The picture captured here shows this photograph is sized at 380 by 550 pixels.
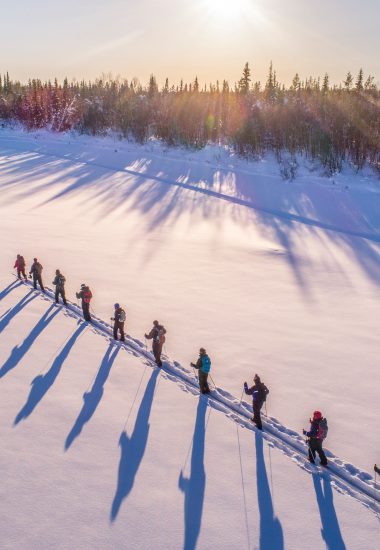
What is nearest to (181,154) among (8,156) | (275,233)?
(8,156)

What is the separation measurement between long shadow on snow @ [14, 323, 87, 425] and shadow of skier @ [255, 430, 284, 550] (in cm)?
469

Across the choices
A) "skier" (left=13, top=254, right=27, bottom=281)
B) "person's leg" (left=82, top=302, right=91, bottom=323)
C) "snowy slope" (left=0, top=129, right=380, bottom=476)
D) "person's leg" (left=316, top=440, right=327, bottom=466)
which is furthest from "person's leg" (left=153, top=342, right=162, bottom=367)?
"skier" (left=13, top=254, right=27, bottom=281)

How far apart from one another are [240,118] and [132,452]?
151 ft

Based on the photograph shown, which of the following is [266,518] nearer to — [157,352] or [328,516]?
[328,516]

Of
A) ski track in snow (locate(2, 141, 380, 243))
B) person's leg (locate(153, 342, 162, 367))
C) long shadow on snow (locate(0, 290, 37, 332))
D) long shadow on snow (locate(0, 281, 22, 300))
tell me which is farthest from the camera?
ski track in snow (locate(2, 141, 380, 243))

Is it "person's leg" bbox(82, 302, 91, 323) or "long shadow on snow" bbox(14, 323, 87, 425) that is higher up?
"person's leg" bbox(82, 302, 91, 323)

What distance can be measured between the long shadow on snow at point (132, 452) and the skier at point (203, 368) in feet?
3.82

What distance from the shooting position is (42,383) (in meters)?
10.0

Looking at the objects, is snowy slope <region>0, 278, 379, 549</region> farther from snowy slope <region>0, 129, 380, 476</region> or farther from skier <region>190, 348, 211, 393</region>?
snowy slope <region>0, 129, 380, 476</region>

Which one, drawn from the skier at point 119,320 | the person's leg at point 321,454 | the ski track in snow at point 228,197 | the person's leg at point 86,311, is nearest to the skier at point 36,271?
the person's leg at point 86,311

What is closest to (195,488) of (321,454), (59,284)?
(321,454)

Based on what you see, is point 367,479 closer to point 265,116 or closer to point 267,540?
point 267,540

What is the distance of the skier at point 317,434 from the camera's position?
7875mm

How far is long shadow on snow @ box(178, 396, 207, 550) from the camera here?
21.3ft
